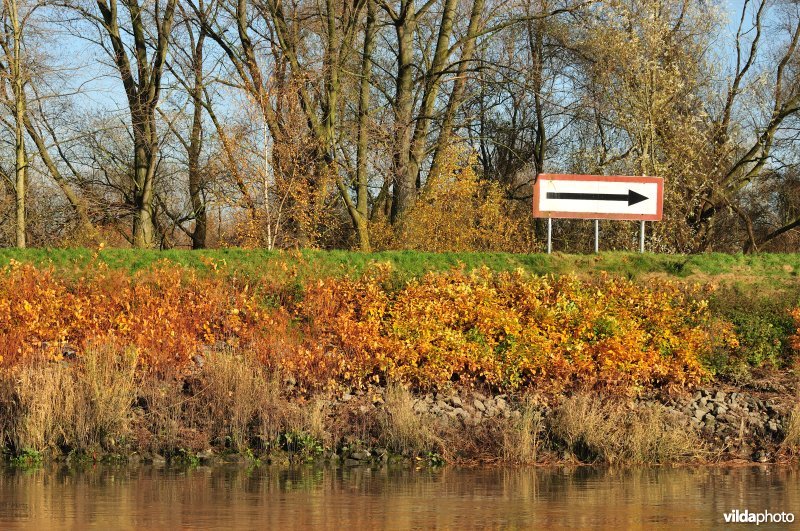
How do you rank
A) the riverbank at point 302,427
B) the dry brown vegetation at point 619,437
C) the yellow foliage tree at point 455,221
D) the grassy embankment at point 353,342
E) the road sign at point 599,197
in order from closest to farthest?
1. the riverbank at point 302,427
2. the dry brown vegetation at point 619,437
3. the grassy embankment at point 353,342
4. the road sign at point 599,197
5. the yellow foliage tree at point 455,221

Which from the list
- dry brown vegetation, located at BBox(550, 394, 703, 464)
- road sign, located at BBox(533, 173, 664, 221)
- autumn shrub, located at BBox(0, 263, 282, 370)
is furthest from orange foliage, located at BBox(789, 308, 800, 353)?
autumn shrub, located at BBox(0, 263, 282, 370)

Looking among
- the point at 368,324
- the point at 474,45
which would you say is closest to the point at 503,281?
the point at 368,324

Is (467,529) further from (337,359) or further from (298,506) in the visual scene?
(337,359)

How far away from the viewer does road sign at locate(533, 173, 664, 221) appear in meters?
20.4

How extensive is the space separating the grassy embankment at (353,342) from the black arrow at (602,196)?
115 centimetres

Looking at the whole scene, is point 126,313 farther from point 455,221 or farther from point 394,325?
point 455,221

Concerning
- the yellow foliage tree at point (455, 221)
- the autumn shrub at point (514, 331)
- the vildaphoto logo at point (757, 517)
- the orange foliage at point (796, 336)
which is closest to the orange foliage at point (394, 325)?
the autumn shrub at point (514, 331)

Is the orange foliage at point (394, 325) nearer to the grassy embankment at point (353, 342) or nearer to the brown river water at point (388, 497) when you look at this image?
the grassy embankment at point (353, 342)

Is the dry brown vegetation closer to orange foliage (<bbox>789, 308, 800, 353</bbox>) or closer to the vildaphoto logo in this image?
orange foliage (<bbox>789, 308, 800, 353</bbox>)

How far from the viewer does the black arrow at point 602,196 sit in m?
20.4

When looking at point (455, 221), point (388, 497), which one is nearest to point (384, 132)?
point (455, 221)

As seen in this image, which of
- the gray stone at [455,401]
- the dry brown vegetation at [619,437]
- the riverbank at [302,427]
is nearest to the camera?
the riverbank at [302,427]

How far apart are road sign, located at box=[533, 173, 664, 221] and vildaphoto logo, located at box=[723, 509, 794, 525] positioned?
34.2 ft

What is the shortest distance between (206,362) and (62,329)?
7.87 ft
